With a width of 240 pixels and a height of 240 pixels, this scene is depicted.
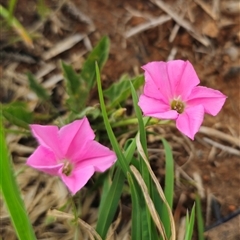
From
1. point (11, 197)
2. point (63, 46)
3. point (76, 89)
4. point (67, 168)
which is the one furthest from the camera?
point (63, 46)

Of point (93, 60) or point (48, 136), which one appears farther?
point (93, 60)

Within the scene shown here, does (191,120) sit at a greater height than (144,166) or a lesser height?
greater

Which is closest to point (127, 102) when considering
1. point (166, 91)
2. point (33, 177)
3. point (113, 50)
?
point (113, 50)

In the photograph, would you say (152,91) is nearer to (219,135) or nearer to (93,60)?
(93,60)

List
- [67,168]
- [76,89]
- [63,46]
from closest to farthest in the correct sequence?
[67,168] < [76,89] < [63,46]

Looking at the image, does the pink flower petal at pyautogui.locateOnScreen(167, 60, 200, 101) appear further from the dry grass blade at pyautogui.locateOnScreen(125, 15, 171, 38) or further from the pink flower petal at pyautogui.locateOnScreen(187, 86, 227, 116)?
the dry grass blade at pyautogui.locateOnScreen(125, 15, 171, 38)

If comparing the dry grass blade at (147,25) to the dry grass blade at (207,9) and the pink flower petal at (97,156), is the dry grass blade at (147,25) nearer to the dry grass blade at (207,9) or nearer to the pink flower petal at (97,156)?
the dry grass blade at (207,9)

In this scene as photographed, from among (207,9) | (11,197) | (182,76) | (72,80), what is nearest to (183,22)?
(207,9)

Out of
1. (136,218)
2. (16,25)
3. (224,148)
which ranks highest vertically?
(16,25)

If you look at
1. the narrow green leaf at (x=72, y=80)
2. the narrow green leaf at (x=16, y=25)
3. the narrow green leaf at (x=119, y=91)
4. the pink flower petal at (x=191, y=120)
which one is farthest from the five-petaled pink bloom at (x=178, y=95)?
the narrow green leaf at (x=16, y=25)
